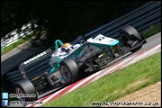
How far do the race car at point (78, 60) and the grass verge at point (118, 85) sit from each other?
50.0 inches

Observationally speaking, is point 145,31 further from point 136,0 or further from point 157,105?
point 157,105

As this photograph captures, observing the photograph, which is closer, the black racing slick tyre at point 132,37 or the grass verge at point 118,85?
the grass verge at point 118,85

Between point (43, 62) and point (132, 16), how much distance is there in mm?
3669

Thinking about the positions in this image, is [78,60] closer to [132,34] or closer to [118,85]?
[132,34]

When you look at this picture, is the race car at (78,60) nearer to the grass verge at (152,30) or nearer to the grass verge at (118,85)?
the grass verge at (118,85)

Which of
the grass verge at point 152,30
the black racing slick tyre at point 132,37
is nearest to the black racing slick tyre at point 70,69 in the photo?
the black racing slick tyre at point 132,37

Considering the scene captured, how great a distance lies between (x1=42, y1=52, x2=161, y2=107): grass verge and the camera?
261 inches

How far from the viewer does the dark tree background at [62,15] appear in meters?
16.8

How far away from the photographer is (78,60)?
9.80 m

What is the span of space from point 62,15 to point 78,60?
8.03 meters

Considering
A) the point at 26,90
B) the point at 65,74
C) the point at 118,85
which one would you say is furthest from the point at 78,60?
the point at 118,85

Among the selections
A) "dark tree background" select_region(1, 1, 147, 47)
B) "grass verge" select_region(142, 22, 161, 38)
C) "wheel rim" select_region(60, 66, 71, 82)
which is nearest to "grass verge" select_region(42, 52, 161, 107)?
"wheel rim" select_region(60, 66, 71, 82)

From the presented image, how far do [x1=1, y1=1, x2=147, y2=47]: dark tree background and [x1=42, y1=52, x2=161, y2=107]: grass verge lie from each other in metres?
8.62

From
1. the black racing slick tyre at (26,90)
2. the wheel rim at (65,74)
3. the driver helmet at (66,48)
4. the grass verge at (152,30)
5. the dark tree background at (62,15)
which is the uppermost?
the dark tree background at (62,15)
